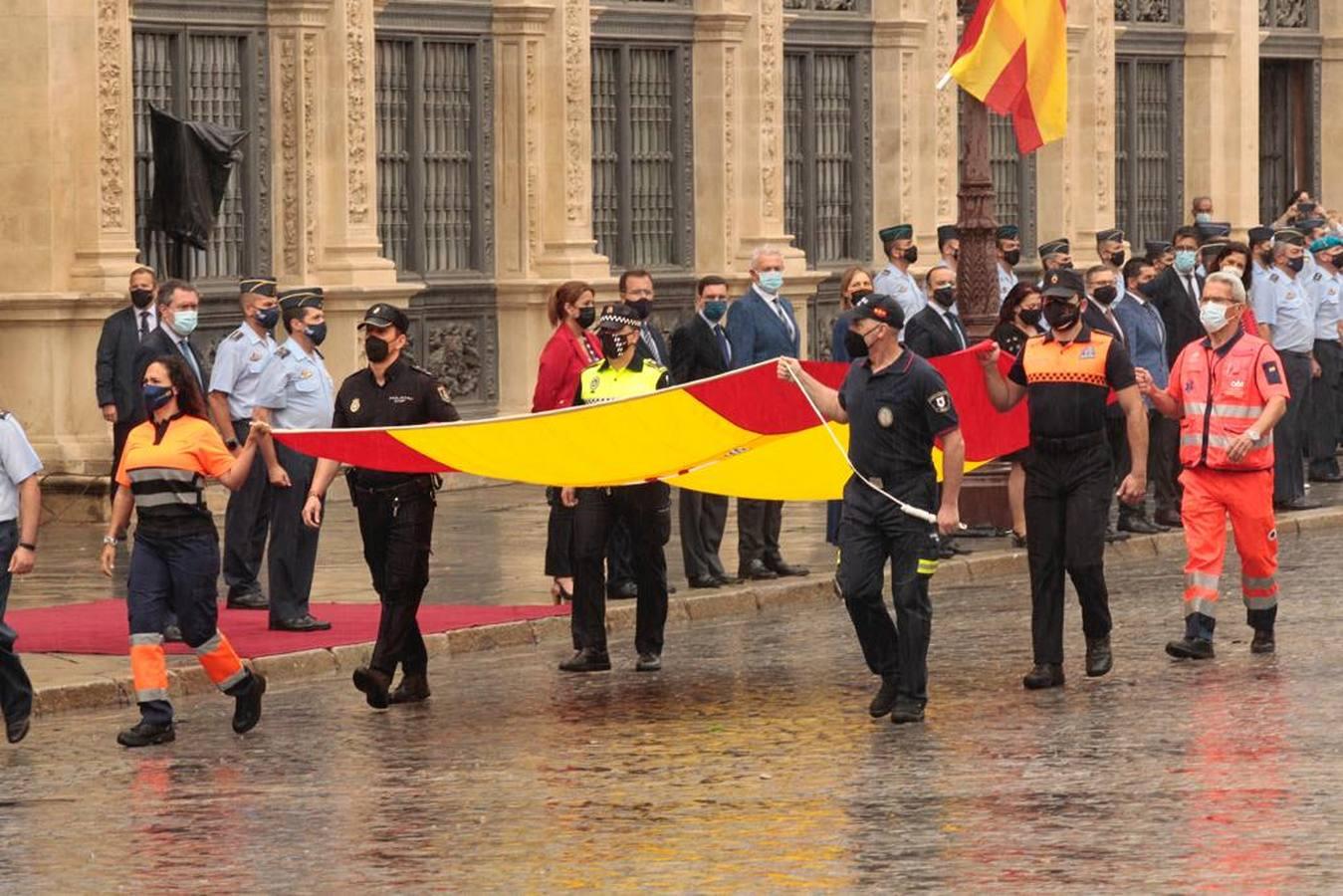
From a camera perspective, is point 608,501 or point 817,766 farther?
point 608,501

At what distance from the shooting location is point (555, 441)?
52.2 ft

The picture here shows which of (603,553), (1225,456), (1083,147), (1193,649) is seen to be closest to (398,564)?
(603,553)

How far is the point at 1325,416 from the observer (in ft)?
86.0

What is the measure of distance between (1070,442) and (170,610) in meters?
4.11

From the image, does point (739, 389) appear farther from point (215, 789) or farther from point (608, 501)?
point (215, 789)

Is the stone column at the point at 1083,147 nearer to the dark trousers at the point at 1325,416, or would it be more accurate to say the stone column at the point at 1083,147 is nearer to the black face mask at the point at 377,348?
the dark trousers at the point at 1325,416

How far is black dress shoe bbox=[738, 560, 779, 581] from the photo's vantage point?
63.8 feet

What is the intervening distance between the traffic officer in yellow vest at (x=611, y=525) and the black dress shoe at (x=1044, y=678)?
77.7 inches

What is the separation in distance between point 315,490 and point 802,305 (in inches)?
636

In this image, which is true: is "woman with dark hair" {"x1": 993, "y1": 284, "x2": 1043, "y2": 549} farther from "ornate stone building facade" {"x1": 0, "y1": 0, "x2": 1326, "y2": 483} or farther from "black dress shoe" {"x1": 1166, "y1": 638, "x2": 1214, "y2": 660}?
"ornate stone building facade" {"x1": 0, "y1": 0, "x2": 1326, "y2": 483}

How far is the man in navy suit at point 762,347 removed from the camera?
765 inches

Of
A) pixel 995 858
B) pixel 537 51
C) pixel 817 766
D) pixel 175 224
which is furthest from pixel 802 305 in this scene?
pixel 995 858

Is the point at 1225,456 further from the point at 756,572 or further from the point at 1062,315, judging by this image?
the point at 756,572

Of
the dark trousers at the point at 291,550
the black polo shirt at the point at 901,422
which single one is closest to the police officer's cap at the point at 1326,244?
the dark trousers at the point at 291,550
